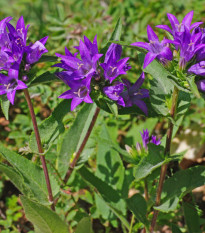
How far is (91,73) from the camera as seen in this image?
2.24 meters

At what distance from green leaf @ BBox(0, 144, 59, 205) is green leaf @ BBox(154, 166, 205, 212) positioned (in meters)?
0.92

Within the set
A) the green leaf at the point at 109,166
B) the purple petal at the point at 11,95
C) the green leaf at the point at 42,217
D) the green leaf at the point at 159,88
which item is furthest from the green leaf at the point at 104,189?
the purple petal at the point at 11,95

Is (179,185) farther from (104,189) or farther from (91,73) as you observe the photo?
(91,73)

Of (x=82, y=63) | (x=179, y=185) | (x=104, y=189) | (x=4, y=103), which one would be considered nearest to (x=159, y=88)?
(x=82, y=63)

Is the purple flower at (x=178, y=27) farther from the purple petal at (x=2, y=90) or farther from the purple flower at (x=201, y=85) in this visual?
the purple petal at (x=2, y=90)

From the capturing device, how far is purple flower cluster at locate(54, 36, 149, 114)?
2.26 metres

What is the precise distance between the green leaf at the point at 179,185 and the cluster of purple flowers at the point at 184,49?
2.74 feet

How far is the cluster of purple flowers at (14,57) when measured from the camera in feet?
7.14

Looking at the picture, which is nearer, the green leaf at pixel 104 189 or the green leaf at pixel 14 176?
the green leaf at pixel 14 176

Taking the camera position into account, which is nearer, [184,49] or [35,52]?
[184,49]

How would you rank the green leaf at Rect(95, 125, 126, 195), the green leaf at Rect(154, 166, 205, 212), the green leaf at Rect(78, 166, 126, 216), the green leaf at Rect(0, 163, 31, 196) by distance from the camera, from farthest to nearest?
the green leaf at Rect(95, 125, 126, 195) → the green leaf at Rect(78, 166, 126, 216) → the green leaf at Rect(154, 166, 205, 212) → the green leaf at Rect(0, 163, 31, 196)

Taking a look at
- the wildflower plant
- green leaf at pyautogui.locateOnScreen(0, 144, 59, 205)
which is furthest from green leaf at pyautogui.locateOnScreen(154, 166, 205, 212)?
green leaf at pyautogui.locateOnScreen(0, 144, 59, 205)

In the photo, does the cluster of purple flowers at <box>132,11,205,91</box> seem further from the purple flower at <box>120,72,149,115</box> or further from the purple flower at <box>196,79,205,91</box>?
the purple flower at <box>120,72,149,115</box>

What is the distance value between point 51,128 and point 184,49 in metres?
1.23
